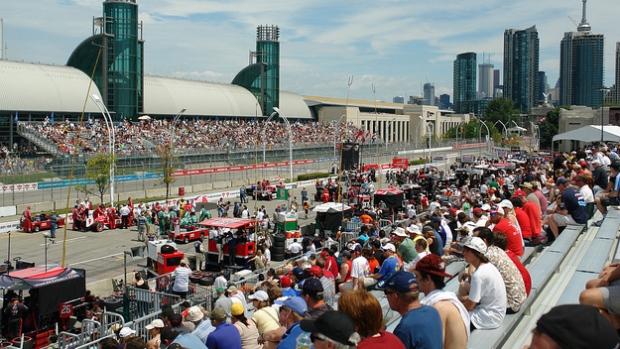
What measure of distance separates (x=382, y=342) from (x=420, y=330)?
17.5 inches

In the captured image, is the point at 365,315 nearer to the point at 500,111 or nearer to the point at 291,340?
the point at 291,340

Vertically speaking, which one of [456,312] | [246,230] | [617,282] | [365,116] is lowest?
[246,230]

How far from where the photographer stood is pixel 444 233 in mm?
13016

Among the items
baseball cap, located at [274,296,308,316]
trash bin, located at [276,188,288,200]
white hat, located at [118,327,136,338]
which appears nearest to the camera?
baseball cap, located at [274,296,308,316]

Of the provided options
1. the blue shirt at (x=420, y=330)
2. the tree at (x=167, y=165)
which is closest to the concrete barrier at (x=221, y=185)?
the tree at (x=167, y=165)

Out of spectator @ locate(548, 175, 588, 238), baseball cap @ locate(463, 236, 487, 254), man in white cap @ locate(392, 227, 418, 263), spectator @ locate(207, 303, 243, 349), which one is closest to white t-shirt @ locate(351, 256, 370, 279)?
man in white cap @ locate(392, 227, 418, 263)

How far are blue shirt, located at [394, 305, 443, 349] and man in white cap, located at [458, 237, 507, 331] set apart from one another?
1.64 m

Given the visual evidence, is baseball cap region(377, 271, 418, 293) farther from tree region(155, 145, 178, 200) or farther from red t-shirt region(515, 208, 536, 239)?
tree region(155, 145, 178, 200)

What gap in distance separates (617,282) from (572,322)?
220cm

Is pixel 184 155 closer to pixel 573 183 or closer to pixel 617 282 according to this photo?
pixel 573 183

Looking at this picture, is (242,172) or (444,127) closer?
(242,172)

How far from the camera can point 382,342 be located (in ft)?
13.1

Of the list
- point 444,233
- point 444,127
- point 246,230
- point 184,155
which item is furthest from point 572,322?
point 444,127

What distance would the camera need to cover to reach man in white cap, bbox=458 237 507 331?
5926mm
